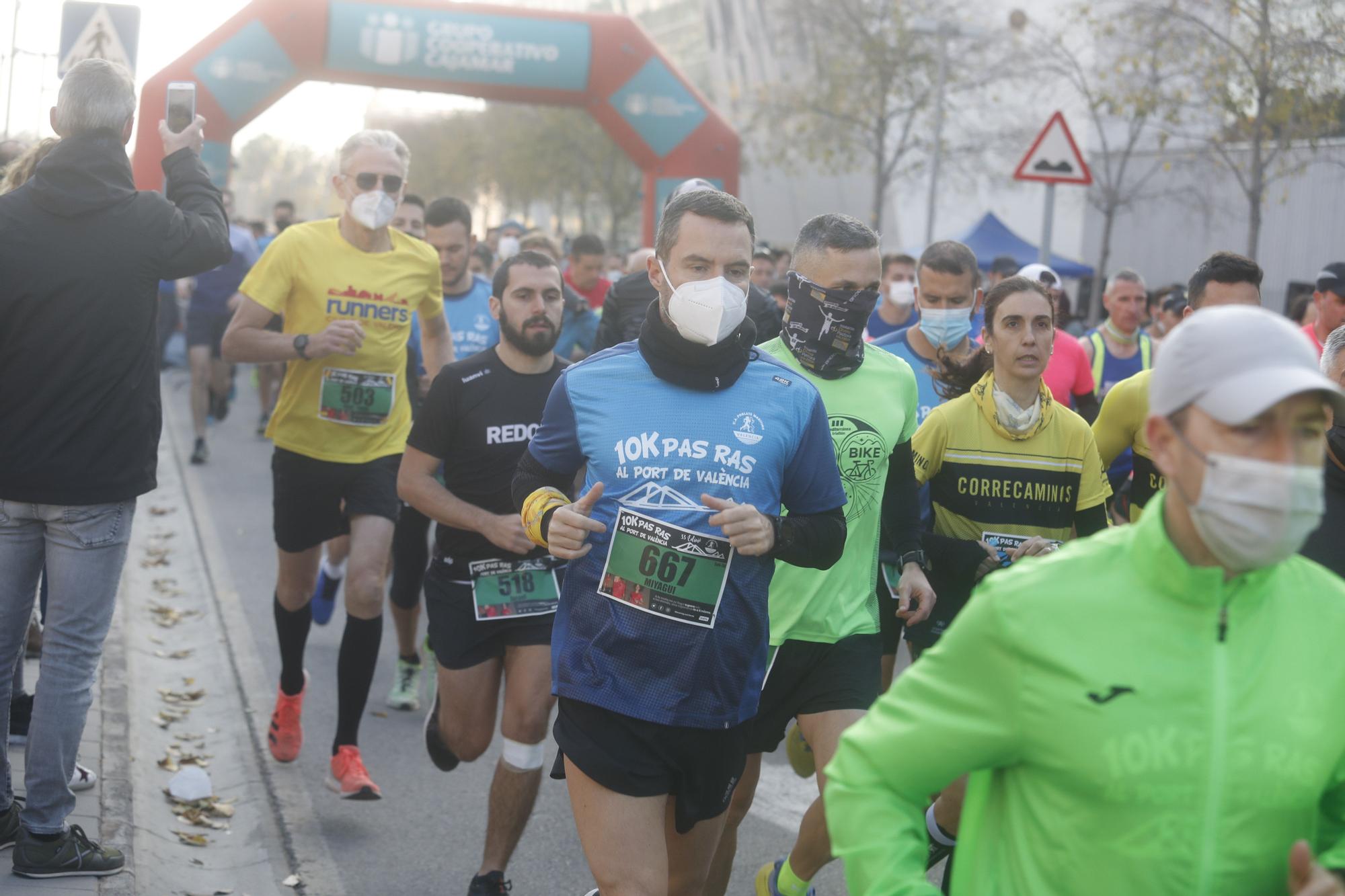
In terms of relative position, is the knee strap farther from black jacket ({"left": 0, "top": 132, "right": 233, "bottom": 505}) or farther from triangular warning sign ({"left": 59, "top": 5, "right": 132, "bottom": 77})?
triangular warning sign ({"left": 59, "top": 5, "right": 132, "bottom": 77})

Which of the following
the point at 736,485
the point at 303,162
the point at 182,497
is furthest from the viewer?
the point at 303,162

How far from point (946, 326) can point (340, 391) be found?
2.44m

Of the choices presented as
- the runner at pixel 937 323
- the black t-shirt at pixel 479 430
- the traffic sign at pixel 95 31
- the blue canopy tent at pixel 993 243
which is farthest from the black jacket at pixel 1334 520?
the blue canopy tent at pixel 993 243

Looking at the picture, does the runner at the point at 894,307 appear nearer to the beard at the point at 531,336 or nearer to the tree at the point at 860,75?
the beard at the point at 531,336

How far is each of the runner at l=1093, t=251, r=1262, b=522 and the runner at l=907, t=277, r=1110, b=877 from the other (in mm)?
244

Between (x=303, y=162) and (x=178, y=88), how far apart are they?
159 m

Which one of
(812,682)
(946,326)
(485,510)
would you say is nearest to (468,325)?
(485,510)

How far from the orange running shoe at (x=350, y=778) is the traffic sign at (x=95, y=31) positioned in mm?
6167

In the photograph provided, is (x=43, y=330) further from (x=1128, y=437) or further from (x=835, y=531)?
(x=1128, y=437)

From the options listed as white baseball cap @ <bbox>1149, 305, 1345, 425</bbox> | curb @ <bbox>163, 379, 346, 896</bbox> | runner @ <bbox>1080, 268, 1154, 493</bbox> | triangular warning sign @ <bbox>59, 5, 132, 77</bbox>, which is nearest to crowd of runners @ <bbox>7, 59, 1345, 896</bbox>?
white baseball cap @ <bbox>1149, 305, 1345, 425</bbox>

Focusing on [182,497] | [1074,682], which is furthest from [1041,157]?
[1074,682]

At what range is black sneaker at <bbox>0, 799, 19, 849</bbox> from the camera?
4469 millimetres

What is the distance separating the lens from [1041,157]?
11422mm

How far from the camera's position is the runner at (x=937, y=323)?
18.4 ft
